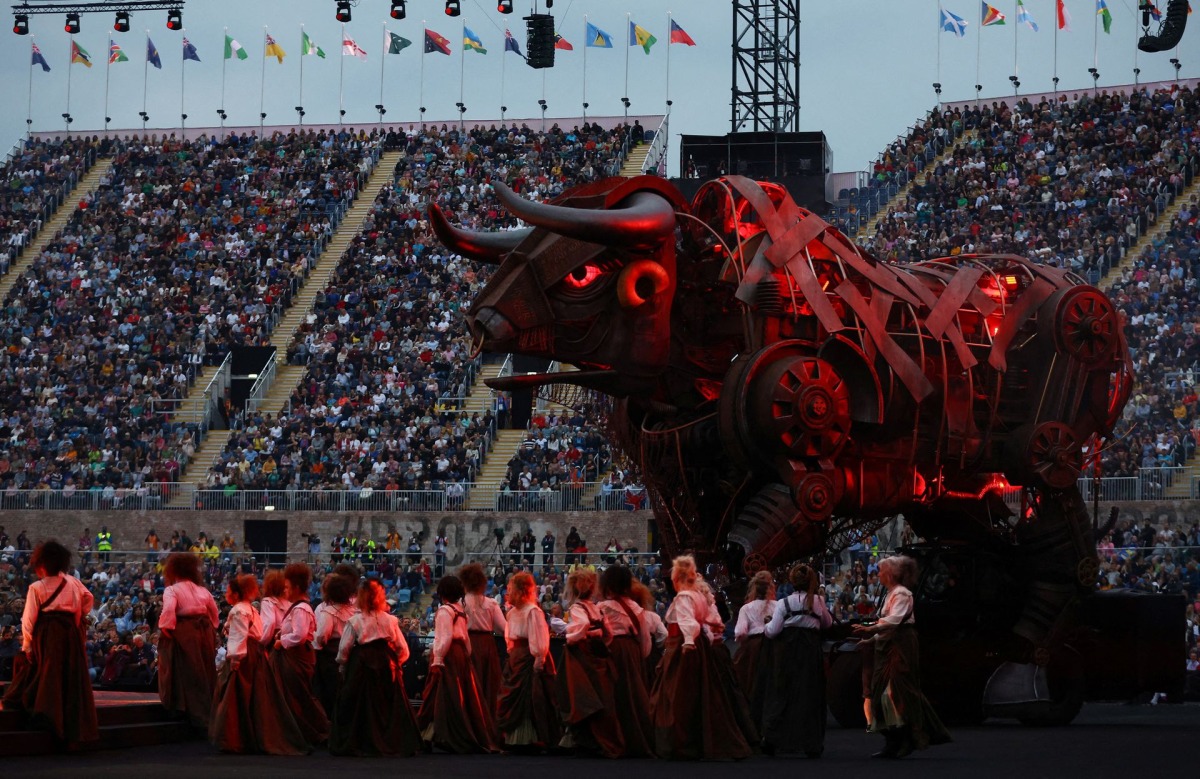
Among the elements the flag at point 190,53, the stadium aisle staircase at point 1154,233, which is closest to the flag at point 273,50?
the flag at point 190,53

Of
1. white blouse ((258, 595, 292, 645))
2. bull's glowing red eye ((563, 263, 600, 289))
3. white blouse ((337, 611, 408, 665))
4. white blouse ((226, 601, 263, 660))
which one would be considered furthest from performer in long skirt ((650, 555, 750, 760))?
white blouse ((226, 601, 263, 660))

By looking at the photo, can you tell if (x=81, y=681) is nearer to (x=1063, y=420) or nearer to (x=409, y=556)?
(x=1063, y=420)

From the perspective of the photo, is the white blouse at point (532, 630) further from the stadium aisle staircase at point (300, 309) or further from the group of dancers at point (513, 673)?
the stadium aisle staircase at point (300, 309)

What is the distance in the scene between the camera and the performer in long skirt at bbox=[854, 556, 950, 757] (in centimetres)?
1661

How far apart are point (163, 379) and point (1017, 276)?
27903 mm

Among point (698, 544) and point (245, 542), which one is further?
point (245, 542)

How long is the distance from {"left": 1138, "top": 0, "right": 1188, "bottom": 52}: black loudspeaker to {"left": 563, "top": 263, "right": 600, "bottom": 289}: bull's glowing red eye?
2071 centimetres

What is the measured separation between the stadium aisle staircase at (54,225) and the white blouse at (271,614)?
3527 centimetres

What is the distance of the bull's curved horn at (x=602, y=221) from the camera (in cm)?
1817

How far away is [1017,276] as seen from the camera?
851 inches

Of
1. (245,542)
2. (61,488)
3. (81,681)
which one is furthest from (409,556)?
(81,681)

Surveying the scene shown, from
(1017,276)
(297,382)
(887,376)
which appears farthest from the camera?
(297,382)

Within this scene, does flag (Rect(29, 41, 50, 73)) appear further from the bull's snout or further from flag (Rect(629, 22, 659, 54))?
the bull's snout

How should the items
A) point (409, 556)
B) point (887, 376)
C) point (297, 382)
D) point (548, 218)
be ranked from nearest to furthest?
point (548, 218) < point (887, 376) < point (409, 556) < point (297, 382)
